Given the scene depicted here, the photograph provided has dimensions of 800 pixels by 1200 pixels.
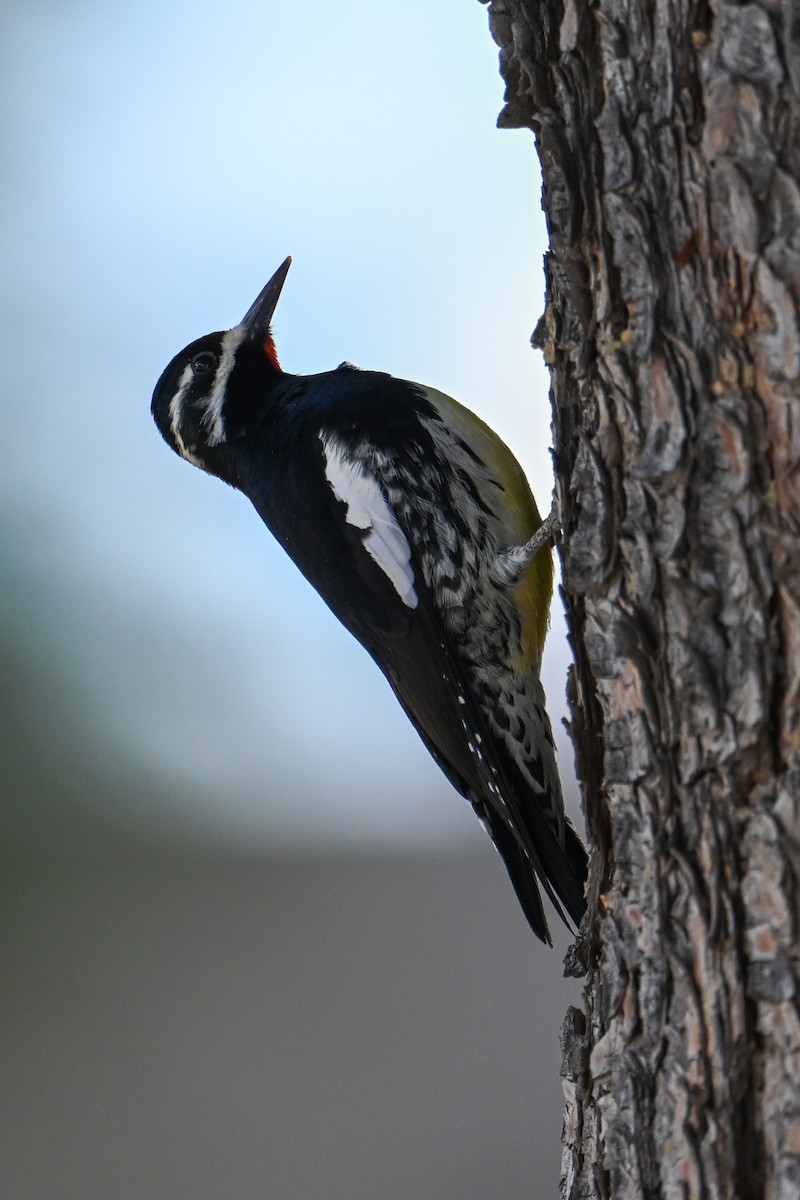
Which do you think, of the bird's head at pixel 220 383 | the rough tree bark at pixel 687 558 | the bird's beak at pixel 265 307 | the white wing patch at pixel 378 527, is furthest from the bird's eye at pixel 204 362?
the rough tree bark at pixel 687 558

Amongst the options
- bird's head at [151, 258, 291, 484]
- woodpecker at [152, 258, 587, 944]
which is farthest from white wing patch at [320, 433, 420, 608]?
bird's head at [151, 258, 291, 484]

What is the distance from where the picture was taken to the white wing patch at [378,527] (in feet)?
7.76

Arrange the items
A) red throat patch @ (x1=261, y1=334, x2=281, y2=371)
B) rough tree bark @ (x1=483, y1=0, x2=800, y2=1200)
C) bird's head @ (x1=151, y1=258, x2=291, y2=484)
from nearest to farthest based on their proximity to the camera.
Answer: rough tree bark @ (x1=483, y1=0, x2=800, y2=1200) < bird's head @ (x1=151, y1=258, x2=291, y2=484) < red throat patch @ (x1=261, y1=334, x2=281, y2=371)

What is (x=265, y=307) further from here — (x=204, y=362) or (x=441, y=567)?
(x=441, y=567)

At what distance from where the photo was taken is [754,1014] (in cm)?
112

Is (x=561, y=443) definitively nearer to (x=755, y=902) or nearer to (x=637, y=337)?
(x=637, y=337)

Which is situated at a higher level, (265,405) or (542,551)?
(265,405)

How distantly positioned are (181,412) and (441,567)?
3.11 feet

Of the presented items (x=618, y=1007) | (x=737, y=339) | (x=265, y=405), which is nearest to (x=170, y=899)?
(x=265, y=405)

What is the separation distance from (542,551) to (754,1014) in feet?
4.37

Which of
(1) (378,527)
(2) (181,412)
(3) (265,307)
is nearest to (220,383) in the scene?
(2) (181,412)

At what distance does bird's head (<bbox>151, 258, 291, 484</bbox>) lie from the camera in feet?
9.24

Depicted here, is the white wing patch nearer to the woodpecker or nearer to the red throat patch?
the woodpecker

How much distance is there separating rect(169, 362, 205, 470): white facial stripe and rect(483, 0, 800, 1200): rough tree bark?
1708mm
